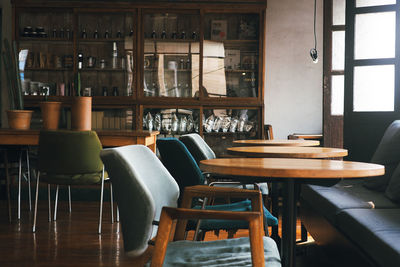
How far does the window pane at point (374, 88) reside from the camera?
391 cm

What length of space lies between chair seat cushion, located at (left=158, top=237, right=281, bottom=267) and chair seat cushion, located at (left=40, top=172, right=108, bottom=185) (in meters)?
Answer: 2.33

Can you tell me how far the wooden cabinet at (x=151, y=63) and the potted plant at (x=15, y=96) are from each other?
103 centimetres

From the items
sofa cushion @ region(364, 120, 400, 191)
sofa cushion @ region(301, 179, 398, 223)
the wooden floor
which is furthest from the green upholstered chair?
sofa cushion @ region(364, 120, 400, 191)

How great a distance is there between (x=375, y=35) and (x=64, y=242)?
10.2 ft

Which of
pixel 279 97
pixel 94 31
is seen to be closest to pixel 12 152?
pixel 94 31

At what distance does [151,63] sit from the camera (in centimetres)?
575

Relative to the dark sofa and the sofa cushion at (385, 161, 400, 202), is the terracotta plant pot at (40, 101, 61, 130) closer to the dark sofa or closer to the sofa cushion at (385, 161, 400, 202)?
the dark sofa

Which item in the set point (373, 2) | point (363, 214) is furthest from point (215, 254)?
point (373, 2)

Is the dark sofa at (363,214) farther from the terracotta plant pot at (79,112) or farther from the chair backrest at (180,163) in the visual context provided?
the terracotta plant pot at (79,112)

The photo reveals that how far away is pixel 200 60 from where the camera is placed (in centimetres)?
564

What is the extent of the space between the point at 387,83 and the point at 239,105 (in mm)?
2011

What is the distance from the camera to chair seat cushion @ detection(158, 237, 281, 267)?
1488 millimetres

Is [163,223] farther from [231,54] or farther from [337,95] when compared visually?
[231,54]

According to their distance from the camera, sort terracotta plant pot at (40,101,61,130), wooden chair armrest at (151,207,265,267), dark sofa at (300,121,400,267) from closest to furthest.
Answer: wooden chair armrest at (151,207,265,267) → dark sofa at (300,121,400,267) → terracotta plant pot at (40,101,61,130)
